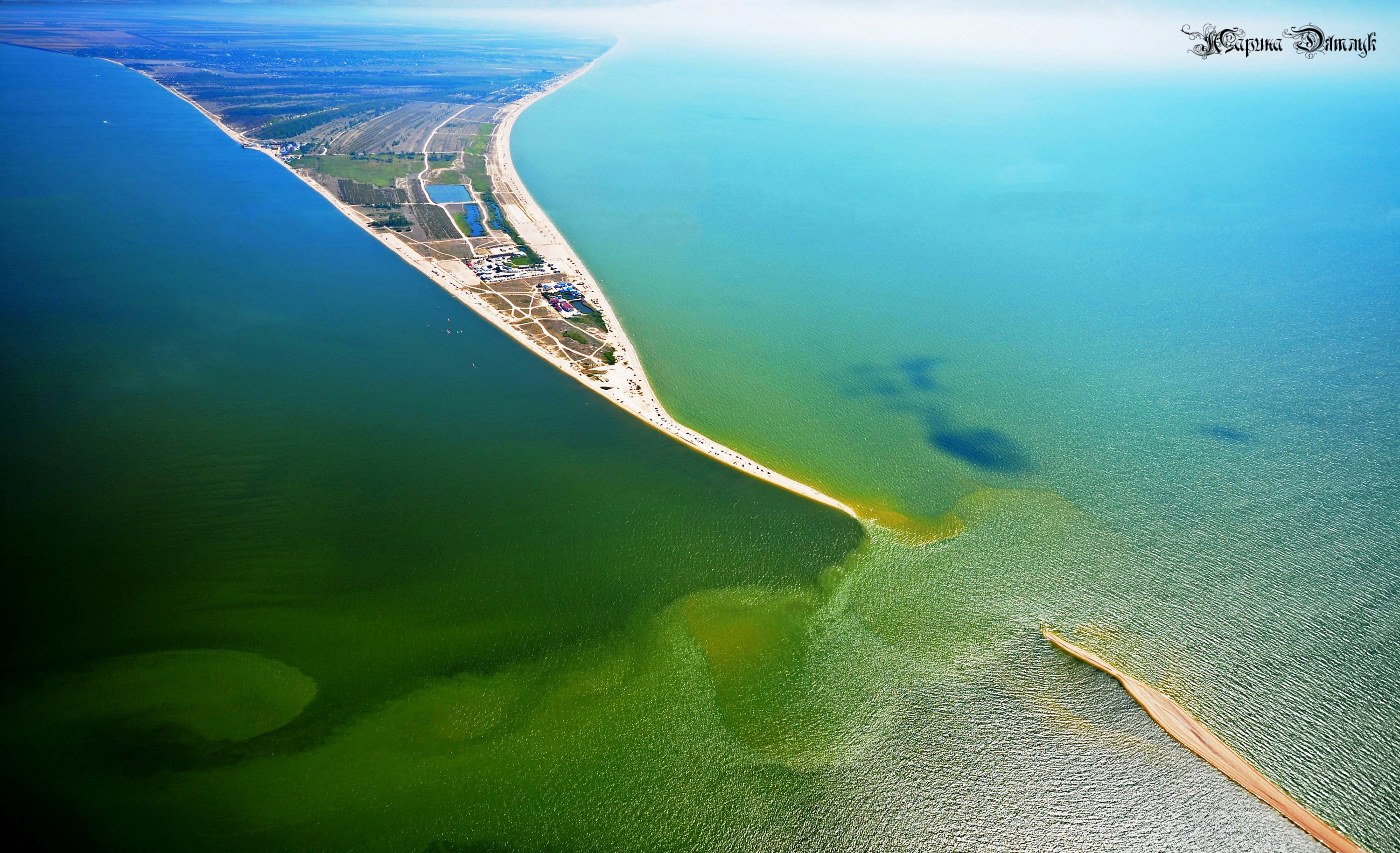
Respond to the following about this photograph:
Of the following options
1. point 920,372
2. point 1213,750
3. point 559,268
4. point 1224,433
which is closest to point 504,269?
point 559,268

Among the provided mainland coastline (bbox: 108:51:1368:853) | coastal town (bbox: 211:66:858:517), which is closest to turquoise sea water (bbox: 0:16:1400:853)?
mainland coastline (bbox: 108:51:1368:853)

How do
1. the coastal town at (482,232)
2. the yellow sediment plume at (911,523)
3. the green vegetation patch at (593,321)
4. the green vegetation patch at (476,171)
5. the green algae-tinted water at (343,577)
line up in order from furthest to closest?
the green vegetation patch at (476,171), the green vegetation patch at (593,321), the coastal town at (482,232), the yellow sediment plume at (911,523), the green algae-tinted water at (343,577)

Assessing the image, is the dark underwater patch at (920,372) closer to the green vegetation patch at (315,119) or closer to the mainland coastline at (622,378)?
the mainland coastline at (622,378)

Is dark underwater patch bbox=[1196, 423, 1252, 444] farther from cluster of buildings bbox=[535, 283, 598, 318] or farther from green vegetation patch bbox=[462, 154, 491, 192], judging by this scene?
green vegetation patch bbox=[462, 154, 491, 192]

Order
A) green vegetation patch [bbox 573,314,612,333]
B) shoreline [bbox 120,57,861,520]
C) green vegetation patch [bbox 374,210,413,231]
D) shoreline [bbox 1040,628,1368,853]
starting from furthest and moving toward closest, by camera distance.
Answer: green vegetation patch [bbox 374,210,413,231] < green vegetation patch [bbox 573,314,612,333] < shoreline [bbox 120,57,861,520] < shoreline [bbox 1040,628,1368,853]

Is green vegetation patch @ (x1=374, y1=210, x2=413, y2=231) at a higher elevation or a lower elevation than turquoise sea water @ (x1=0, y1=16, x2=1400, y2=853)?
higher

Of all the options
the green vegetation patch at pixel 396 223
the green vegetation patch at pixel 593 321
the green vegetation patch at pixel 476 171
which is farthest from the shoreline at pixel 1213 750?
the green vegetation patch at pixel 476 171

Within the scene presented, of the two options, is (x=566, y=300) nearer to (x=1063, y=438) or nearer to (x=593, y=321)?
(x=593, y=321)
